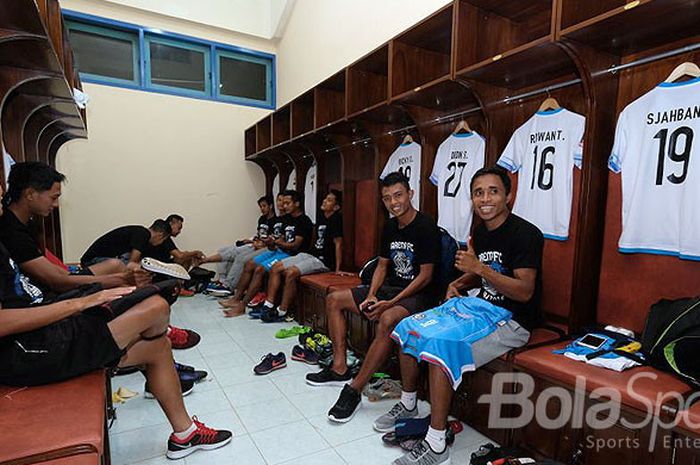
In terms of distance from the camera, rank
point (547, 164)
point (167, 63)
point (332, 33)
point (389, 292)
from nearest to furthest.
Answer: point (547, 164) → point (389, 292) → point (332, 33) → point (167, 63)

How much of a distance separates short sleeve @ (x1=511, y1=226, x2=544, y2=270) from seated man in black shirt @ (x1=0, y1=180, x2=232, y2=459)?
5.18 ft

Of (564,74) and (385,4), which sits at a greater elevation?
(385,4)

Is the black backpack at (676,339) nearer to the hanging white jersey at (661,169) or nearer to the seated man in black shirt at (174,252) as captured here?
the hanging white jersey at (661,169)

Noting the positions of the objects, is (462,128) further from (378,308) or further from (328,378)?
(328,378)

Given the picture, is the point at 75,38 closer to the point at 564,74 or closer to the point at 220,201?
the point at 220,201

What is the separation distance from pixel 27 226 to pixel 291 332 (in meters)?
2.01

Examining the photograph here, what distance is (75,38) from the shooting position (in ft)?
15.3

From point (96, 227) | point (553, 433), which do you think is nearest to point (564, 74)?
point (553, 433)

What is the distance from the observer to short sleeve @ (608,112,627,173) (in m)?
1.83

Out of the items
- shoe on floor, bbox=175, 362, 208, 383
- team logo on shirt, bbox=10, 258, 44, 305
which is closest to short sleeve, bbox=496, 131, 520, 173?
shoe on floor, bbox=175, 362, 208, 383

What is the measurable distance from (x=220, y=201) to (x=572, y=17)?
16.0 ft

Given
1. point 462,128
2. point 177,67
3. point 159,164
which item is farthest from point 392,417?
point 177,67

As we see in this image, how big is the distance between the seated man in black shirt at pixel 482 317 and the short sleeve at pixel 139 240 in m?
2.70

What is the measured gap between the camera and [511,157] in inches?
91.4
